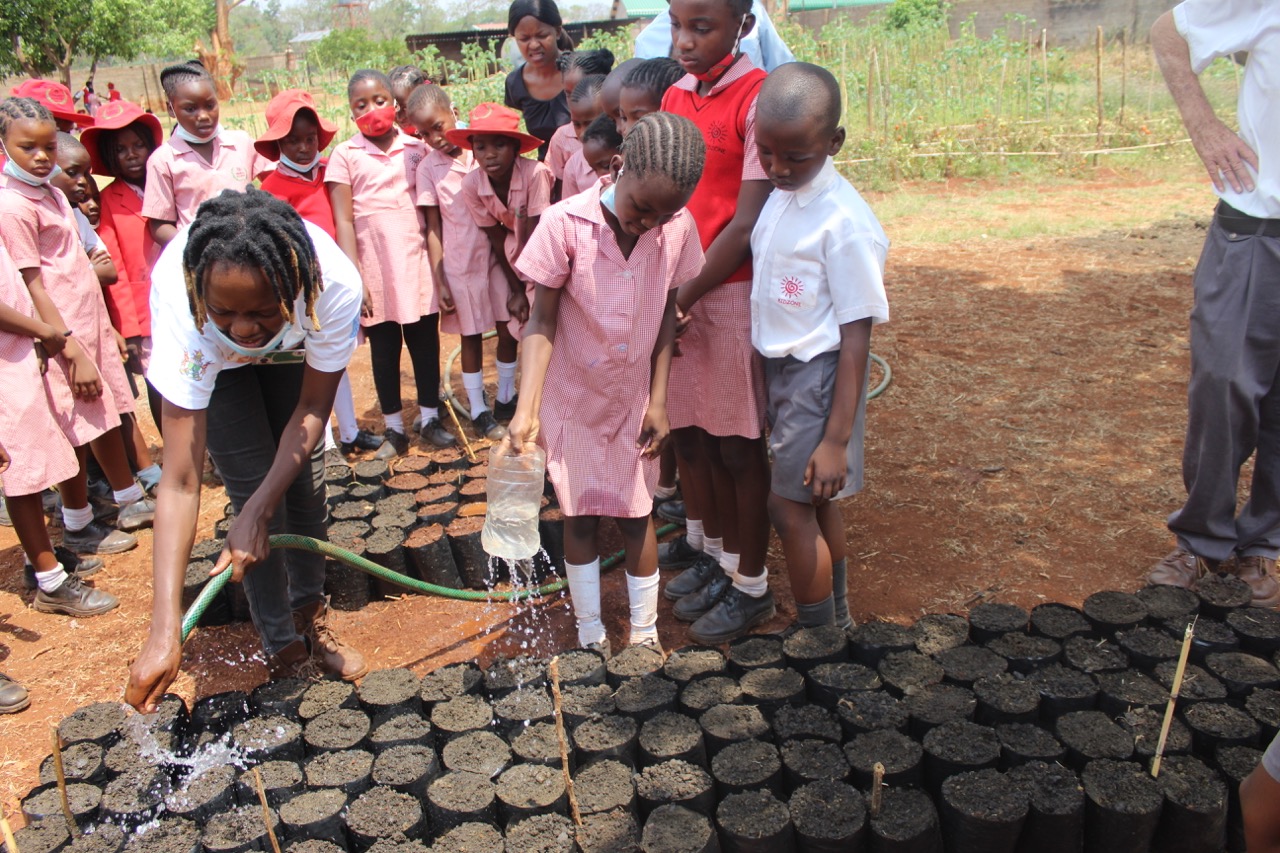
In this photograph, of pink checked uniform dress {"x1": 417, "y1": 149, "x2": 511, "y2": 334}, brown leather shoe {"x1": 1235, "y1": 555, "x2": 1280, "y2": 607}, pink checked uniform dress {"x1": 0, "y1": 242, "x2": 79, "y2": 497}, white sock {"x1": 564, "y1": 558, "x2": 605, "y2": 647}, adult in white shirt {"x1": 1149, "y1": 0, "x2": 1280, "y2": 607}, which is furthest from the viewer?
pink checked uniform dress {"x1": 417, "y1": 149, "x2": 511, "y2": 334}

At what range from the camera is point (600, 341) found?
2.51m

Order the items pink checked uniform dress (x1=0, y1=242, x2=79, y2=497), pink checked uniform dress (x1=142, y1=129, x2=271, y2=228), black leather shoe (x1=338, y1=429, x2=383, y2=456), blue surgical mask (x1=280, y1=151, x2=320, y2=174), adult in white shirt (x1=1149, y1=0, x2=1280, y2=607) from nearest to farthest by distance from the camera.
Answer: adult in white shirt (x1=1149, y1=0, x2=1280, y2=607) → pink checked uniform dress (x1=0, y1=242, x2=79, y2=497) → pink checked uniform dress (x1=142, y1=129, x2=271, y2=228) → blue surgical mask (x1=280, y1=151, x2=320, y2=174) → black leather shoe (x1=338, y1=429, x2=383, y2=456)

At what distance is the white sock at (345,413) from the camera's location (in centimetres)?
449

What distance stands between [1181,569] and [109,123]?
15.0 feet

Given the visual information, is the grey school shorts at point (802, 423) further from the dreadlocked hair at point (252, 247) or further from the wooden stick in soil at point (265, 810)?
the wooden stick in soil at point (265, 810)

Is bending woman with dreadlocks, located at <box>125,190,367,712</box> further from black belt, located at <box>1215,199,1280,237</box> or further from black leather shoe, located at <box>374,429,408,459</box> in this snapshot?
black belt, located at <box>1215,199,1280,237</box>

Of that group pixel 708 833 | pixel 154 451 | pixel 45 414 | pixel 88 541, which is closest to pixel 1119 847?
pixel 708 833

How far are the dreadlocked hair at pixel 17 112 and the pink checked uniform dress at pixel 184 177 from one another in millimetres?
521

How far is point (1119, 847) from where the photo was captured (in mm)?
2010

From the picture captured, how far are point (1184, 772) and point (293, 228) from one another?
92.9 inches

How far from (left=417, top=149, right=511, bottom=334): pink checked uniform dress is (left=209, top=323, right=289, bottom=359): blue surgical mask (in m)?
2.25

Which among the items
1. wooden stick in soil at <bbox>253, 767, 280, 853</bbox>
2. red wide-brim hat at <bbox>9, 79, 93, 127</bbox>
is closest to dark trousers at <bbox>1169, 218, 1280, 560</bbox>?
wooden stick in soil at <bbox>253, 767, 280, 853</bbox>

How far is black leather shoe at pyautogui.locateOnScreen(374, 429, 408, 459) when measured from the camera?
446 centimetres

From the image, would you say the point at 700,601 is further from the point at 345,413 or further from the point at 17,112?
the point at 17,112
